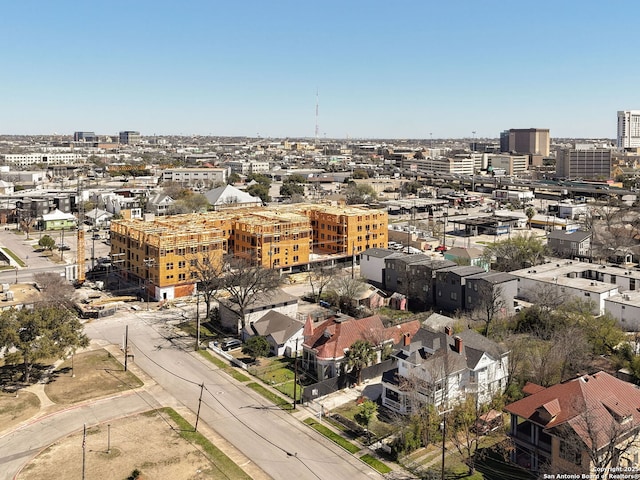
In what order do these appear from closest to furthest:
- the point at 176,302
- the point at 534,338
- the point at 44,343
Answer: the point at 44,343 < the point at 534,338 < the point at 176,302

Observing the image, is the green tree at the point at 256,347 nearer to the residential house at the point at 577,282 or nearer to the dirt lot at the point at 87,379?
the dirt lot at the point at 87,379

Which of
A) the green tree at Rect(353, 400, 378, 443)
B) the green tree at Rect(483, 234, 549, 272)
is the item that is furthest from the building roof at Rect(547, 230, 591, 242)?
the green tree at Rect(353, 400, 378, 443)

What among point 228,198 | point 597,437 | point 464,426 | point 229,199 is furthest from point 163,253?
point 228,198

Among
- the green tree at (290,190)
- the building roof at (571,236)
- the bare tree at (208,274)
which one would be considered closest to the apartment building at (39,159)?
the green tree at (290,190)

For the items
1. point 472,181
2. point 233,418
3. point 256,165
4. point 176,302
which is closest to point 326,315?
point 176,302

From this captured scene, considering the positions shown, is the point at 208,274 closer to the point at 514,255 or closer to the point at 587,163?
the point at 514,255

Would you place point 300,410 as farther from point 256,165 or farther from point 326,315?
point 256,165

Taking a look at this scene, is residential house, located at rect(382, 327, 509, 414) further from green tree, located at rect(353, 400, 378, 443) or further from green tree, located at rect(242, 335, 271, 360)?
green tree, located at rect(242, 335, 271, 360)
